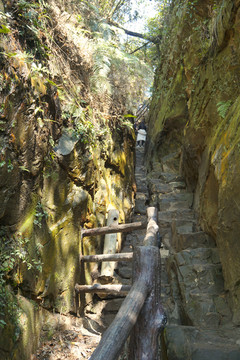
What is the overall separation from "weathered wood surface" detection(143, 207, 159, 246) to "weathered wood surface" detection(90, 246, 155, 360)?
98 cm

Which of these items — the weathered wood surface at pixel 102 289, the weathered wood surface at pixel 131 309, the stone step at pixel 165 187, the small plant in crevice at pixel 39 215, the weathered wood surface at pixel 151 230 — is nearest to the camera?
the weathered wood surface at pixel 131 309

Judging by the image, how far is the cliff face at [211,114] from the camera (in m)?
4.03

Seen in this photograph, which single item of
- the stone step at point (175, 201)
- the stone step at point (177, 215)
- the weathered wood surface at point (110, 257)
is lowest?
the weathered wood surface at point (110, 257)

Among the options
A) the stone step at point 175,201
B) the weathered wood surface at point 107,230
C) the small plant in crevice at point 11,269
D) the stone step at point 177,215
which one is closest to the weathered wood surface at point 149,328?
the small plant in crevice at point 11,269

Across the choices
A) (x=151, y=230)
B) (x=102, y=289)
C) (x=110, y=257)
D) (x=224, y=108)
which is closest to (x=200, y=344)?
(x=151, y=230)

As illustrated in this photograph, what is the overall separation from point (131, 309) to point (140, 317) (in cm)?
41

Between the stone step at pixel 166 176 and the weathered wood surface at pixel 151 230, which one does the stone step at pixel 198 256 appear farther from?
the stone step at pixel 166 176

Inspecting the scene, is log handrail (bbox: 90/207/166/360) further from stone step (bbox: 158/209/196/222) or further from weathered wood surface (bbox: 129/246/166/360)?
stone step (bbox: 158/209/196/222)

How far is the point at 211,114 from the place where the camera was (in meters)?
5.84

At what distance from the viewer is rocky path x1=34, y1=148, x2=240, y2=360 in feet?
9.86

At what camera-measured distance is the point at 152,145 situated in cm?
1202

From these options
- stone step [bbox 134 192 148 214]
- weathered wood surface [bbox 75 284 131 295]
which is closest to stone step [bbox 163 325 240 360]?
weathered wood surface [bbox 75 284 131 295]

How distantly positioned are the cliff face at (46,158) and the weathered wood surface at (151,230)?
1.21 metres

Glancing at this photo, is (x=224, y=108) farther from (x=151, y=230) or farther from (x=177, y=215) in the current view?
(x=177, y=215)
